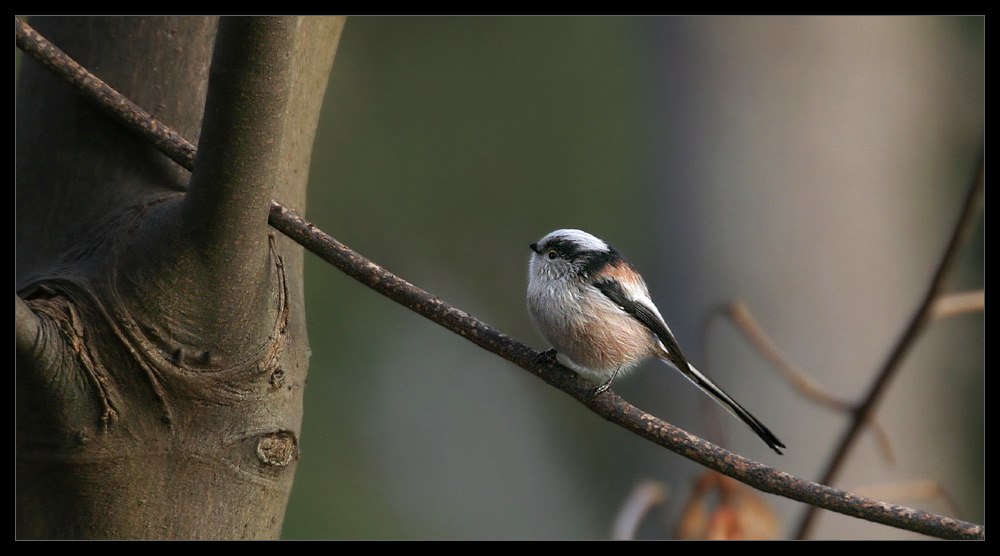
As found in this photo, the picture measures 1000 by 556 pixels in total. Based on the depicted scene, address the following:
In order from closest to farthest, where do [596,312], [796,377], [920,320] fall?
[920,320]
[796,377]
[596,312]

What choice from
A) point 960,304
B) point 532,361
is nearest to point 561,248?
point 532,361

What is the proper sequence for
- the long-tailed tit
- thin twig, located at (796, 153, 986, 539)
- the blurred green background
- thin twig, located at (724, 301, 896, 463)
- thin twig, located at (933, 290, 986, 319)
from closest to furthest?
thin twig, located at (796, 153, 986, 539) → thin twig, located at (933, 290, 986, 319) → thin twig, located at (724, 301, 896, 463) → the long-tailed tit → the blurred green background

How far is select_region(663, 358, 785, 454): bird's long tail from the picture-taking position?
162 cm

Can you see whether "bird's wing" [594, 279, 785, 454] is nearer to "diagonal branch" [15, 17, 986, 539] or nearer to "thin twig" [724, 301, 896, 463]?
"thin twig" [724, 301, 896, 463]

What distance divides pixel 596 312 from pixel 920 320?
2.51 ft

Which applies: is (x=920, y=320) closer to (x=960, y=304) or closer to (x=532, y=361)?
(x=960, y=304)

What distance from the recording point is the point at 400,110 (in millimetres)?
6793

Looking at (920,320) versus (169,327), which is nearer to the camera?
(920,320)

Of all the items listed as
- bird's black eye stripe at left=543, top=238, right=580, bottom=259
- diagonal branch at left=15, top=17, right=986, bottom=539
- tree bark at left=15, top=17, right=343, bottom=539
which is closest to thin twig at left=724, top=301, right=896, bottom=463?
diagonal branch at left=15, top=17, right=986, bottom=539

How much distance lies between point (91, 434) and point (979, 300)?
172cm

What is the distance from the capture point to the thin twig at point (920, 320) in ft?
3.90

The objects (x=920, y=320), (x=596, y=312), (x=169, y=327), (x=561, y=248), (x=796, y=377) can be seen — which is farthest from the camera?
(x=561, y=248)

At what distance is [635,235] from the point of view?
4938mm

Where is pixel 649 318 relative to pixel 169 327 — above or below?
above
